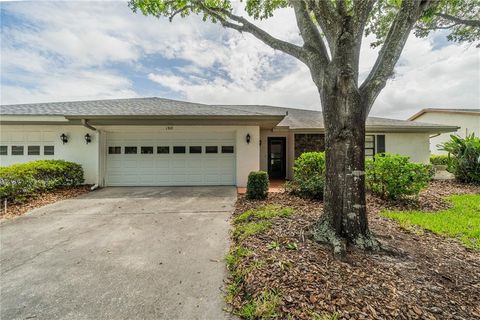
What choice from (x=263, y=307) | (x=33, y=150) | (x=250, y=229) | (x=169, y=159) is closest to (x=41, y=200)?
(x=33, y=150)

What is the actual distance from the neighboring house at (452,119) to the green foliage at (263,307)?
20.2 meters

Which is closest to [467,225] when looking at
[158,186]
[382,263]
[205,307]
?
[382,263]

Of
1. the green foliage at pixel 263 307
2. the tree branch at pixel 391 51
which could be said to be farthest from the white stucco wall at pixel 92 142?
the green foliage at pixel 263 307

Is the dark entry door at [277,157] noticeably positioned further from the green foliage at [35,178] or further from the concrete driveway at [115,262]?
the green foliage at [35,178]

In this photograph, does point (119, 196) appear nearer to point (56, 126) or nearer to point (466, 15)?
point (56, 126)

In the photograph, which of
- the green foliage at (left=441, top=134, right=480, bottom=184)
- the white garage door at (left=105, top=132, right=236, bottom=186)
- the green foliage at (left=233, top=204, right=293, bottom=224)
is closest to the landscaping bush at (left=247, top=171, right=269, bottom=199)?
the green foliage at (left=233, top=204, right=293, bottom=224)

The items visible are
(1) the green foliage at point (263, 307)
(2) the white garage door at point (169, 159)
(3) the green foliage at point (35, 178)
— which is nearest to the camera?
(1) the green foliage at point (263, 307)

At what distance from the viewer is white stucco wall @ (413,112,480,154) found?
17.7 m

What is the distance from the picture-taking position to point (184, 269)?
10.1ft

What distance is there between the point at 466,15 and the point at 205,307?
1116cm

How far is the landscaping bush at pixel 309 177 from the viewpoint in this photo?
20.8ft

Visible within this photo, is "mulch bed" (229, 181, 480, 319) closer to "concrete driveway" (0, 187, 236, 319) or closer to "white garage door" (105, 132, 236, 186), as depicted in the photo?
"concrete driveway" (0, 187, 236, 319)

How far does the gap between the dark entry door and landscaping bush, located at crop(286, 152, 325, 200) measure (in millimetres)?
4235

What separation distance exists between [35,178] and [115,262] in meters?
6.59
